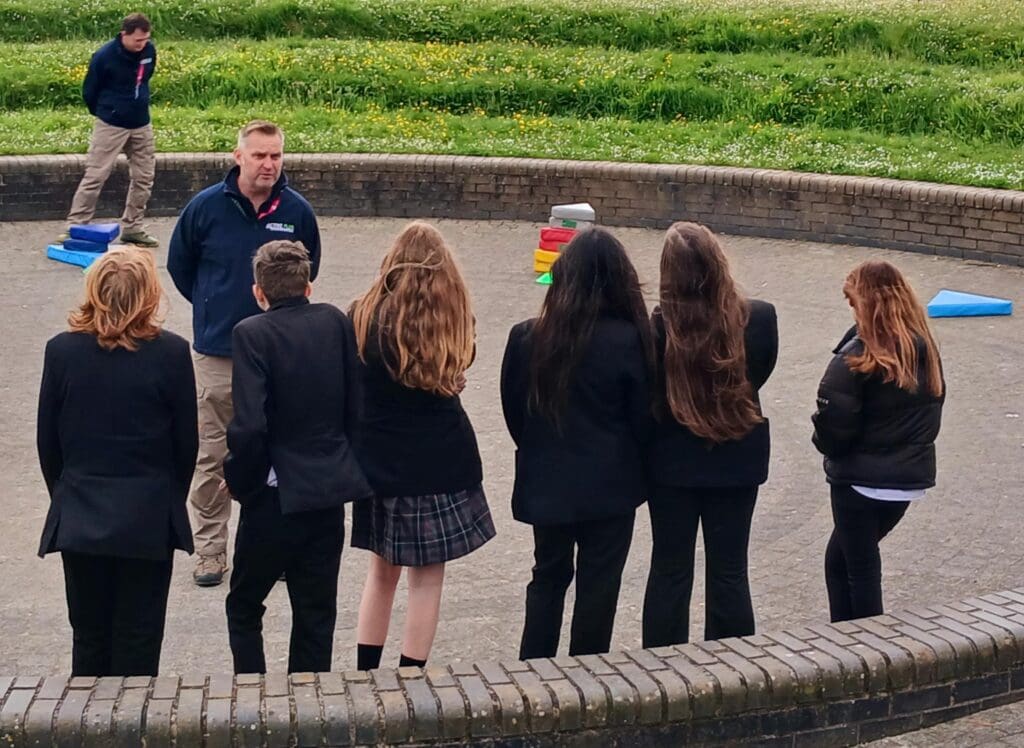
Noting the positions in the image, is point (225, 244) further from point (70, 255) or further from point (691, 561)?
point (70, 255)

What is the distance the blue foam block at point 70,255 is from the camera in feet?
39.9

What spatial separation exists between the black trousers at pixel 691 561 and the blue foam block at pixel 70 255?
771 cm

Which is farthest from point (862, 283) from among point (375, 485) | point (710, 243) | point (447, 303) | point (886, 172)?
point (886, 172)

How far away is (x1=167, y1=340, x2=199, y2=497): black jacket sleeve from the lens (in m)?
5.07

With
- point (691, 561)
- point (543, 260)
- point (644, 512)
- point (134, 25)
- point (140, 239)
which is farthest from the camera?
point (140, 239)

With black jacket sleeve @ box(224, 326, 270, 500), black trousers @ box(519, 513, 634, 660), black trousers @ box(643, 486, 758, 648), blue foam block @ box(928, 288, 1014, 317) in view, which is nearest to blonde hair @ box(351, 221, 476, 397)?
black jacket sleeve @ box(224, 326, 270, 500)

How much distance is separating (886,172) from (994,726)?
8714 millimetres

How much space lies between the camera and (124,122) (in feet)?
41.4

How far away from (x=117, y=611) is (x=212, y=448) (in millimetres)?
1559

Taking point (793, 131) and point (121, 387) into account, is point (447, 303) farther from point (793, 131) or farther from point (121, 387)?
point (793, 131)

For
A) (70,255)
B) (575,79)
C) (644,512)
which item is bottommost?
(644,512)

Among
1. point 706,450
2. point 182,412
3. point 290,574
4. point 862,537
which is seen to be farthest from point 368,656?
point 862,537

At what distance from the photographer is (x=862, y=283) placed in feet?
18.2

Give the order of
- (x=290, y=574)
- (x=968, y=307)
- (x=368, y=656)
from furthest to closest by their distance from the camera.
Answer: (x=968, y=307)
(x=368, y=656)
(x=290, y=574)
